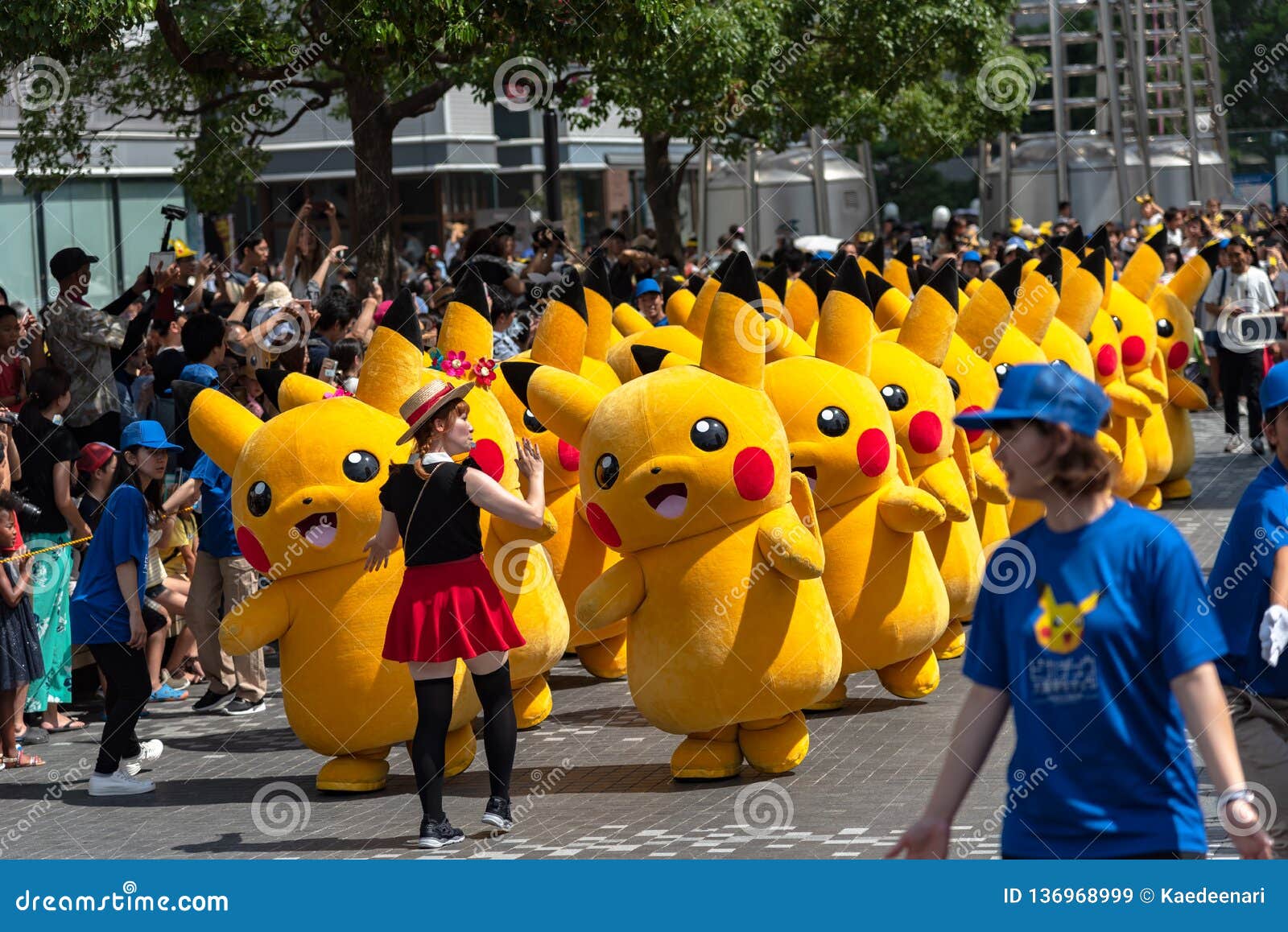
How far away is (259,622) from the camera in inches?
314

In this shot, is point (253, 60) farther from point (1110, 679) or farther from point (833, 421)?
point (1110, 679)

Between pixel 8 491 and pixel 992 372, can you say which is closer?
pixel 8 491

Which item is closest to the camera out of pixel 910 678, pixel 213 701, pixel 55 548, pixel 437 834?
pixel 437 834

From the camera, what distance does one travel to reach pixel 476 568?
7129mm

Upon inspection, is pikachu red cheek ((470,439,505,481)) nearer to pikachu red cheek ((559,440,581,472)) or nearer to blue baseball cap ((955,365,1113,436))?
pikachu red cheek ((559,440,581,472))

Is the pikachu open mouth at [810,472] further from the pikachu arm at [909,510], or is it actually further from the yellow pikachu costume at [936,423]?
the yellow pikachu costume at [936,423]

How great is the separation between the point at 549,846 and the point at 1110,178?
90.0 ft

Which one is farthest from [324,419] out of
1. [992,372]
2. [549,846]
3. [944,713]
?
[992,372]

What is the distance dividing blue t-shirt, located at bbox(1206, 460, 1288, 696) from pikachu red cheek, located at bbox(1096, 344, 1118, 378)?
8385mm

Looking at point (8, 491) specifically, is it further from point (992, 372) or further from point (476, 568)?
point (992, 372)

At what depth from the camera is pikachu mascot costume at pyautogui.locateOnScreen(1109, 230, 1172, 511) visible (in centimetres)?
1392

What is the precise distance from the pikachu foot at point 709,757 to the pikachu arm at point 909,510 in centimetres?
134

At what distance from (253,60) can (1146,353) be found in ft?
23.3

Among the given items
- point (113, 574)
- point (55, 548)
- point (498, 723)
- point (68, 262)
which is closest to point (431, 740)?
point (498, 723)
